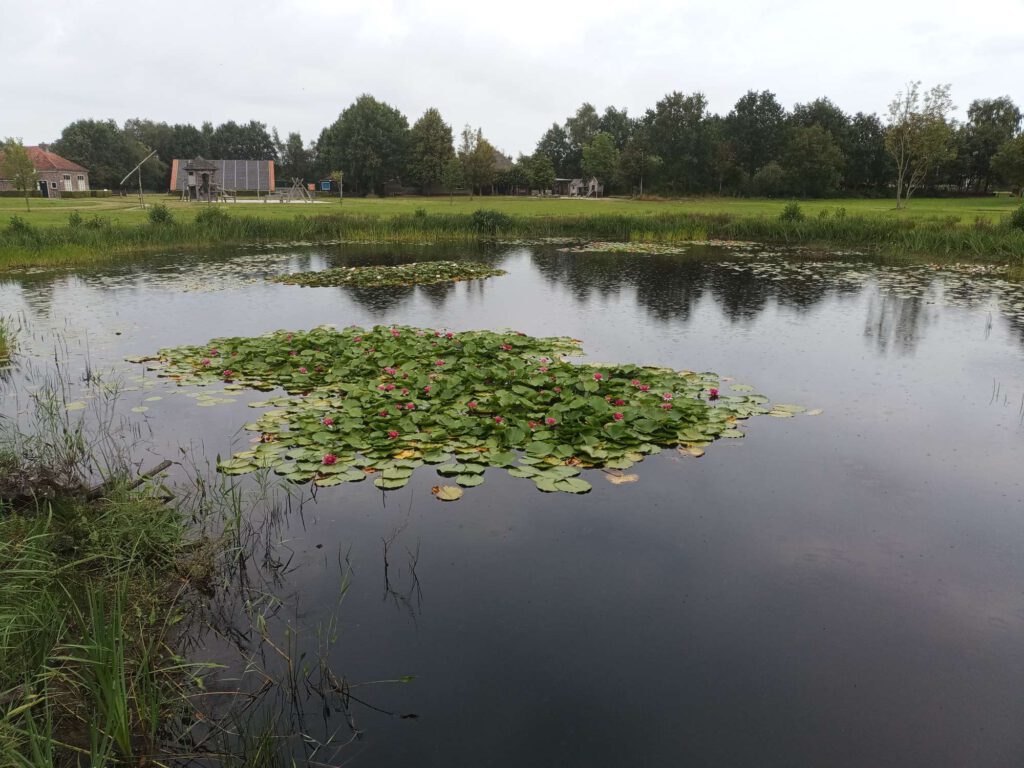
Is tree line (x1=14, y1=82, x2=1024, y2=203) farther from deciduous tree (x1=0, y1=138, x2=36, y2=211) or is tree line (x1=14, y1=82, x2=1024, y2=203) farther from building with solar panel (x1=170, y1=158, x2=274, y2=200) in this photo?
deciduous tree (x1=0, y1=138, x2=36, y2=211)

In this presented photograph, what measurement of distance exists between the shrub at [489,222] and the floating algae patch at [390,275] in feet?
38.4

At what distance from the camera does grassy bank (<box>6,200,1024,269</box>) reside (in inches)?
878

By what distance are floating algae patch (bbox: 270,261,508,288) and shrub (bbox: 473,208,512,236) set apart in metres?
11.7

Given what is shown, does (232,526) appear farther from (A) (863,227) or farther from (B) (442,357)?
(A) (863,227)

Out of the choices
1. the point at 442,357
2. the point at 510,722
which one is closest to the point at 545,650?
the point at 510,722

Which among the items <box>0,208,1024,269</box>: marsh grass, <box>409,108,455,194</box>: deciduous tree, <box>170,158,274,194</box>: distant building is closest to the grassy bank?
<box>0,208,1024,269</box>: marsh grass

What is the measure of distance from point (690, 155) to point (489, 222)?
41.5 metres

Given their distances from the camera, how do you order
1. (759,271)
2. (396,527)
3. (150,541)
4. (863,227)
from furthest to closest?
(863,227) < (759,271) < (396,527) < (150,541)

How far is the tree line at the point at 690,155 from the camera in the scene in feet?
196

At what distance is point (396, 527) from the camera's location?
551 centimetres

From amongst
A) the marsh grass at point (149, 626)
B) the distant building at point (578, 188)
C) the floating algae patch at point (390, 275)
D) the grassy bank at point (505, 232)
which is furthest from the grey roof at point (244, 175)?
the marsh grass at point (149, 626)

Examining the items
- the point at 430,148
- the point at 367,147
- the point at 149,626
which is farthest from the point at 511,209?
the point at 149,626

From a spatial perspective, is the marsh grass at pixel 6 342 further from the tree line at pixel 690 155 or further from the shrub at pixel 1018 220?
the tree line at pixel 690 155

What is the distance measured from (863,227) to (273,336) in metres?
25.1
